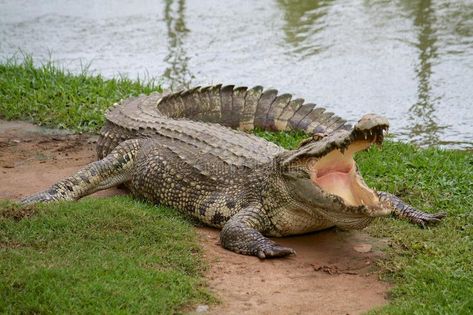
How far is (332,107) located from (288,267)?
432 centimetres

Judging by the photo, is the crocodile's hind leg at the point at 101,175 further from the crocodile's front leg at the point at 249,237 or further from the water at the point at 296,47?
the water at the point at 296,47

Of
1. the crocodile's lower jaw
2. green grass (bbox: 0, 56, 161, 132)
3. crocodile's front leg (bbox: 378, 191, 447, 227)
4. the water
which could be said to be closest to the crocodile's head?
the crocodile's lower jaw

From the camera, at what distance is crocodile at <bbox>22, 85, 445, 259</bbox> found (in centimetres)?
497

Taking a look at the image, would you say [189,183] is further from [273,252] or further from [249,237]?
[273,252]

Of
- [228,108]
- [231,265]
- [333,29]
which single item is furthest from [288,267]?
[333,29]

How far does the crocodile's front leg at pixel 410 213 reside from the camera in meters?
5.46

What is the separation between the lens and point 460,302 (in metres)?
4.12

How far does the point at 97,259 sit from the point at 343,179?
5.67ft

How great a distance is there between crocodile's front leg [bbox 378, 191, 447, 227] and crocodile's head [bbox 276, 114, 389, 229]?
0.50 meters

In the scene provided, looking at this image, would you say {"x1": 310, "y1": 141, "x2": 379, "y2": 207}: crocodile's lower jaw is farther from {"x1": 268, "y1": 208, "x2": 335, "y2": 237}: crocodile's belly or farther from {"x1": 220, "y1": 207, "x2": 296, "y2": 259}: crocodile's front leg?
{"x1": 220, "y1": 207, "x2": 296, "y2": 259}: crocodile's front leg

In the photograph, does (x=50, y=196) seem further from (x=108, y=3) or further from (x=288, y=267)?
(x=108, y=3)

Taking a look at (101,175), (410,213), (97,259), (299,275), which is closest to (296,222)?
(299,275)

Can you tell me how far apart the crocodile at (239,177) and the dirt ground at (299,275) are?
130mm

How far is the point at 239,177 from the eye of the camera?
5.58 meters
